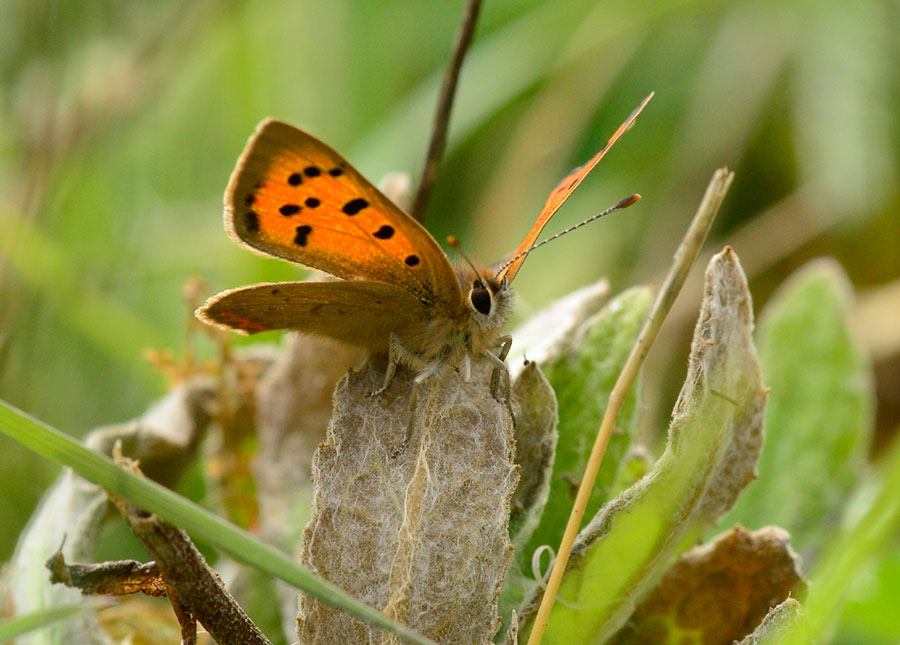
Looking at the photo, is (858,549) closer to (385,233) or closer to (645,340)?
(645,340)

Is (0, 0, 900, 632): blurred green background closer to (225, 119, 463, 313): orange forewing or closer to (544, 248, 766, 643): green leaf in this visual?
(225, 119, 463, 313): orange forewing

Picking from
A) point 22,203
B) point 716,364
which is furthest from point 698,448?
point 22,203

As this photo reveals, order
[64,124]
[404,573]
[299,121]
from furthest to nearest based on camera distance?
[299,121] < [64,124] < [404,573]

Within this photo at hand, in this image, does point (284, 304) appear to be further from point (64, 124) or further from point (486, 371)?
point (64, 124)

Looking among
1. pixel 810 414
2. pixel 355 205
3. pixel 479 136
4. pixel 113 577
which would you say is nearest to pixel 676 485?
pixel 355 205

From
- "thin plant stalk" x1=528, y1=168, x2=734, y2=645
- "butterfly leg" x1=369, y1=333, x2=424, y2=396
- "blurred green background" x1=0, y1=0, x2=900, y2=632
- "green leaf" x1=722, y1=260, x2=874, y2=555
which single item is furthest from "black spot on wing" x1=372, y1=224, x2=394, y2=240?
"blurred green background" x1=0, y1=0, x2=900, y2=632

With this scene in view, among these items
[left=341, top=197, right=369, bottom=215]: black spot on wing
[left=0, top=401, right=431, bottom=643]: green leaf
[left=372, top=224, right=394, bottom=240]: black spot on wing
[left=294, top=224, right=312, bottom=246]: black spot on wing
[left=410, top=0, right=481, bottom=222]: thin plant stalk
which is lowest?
[left=0, top=401, right=431, bottom=643]: green leaf

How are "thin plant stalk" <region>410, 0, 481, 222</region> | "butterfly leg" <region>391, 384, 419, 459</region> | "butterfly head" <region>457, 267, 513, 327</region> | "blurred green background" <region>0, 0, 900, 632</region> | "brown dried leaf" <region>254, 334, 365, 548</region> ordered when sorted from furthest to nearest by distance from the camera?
1. "blurred green background" <region>0, 0, 900, 632</region>
2. "brown dried leaf" <region>254, 334, 365, 548</region>
3. "thin plant stalk" <region>410, 0, 481, 222</region>
4. "butterfly head" <region>457, 267, 513, 327</region>
5. "butterfly leg" <region>391, 384, 419, 459</region>
